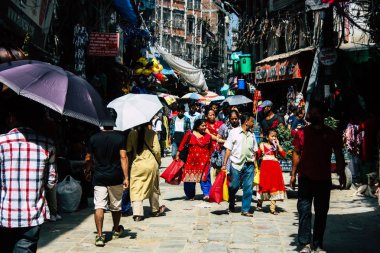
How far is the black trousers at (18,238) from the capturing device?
4.28 metres

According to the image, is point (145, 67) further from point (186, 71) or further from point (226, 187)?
point (226, 187)

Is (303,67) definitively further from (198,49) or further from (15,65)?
(198,49)

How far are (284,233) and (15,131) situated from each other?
5180mm

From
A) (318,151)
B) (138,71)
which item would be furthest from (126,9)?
(318,151)

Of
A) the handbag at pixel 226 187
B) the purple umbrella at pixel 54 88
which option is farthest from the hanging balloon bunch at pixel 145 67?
the purple umbrella at pixel 54 88

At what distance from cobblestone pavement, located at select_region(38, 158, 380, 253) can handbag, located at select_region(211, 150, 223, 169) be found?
31.1 inches

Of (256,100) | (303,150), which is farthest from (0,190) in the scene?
(256,100)

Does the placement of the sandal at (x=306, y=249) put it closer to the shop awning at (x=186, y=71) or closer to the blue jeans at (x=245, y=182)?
the blue jeans at (x=245, y=182)

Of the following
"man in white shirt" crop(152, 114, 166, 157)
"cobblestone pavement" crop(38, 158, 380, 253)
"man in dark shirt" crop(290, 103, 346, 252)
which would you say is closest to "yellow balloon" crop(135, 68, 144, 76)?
"man in white shirt" crop(152, 114, 166, 157)

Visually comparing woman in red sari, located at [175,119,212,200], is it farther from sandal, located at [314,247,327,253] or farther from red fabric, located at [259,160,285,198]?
sandal, located at [314,247,327,253]

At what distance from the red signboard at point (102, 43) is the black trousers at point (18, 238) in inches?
411

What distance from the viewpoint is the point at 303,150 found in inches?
283

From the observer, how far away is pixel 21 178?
170 inches

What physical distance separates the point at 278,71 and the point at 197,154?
13.5m
